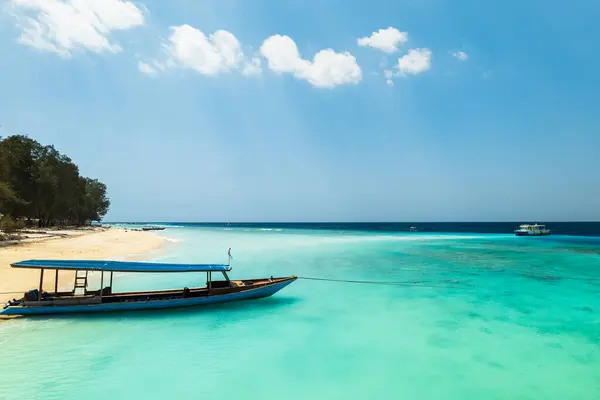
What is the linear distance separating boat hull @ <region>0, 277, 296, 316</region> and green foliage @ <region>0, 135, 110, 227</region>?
28183 millimetres

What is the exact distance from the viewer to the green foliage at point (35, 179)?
151ft

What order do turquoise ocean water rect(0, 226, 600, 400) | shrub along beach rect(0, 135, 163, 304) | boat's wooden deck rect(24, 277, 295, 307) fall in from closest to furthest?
turquoise ocean water rect(0, 226, 600, 400) → boat's wooden deck rect(24, 277, 295, 307) → shrub along beach rect(0, 135, 163, 304)

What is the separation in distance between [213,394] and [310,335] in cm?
568

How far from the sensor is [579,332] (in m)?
15.7

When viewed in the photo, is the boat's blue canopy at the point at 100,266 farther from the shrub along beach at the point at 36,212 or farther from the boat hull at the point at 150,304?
the shrub along beach at the point at 36,212

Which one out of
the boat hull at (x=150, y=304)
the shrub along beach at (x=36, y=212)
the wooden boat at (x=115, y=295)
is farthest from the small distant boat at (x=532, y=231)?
the wooden boat at (x=115, y=295)

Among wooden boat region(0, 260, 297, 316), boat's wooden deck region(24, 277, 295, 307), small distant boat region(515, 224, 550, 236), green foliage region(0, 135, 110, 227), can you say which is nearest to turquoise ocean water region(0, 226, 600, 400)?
wooden boat region(0, 260, 297, 316)

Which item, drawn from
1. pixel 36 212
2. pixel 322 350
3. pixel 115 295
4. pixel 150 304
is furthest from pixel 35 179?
pixel 322 350

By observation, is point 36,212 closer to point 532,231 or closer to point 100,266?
point 100,266

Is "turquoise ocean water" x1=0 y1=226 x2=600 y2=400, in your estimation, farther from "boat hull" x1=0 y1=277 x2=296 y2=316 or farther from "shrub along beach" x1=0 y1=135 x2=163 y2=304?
"shrub along beach" x1=0 y1=135 x2=163 y2=304

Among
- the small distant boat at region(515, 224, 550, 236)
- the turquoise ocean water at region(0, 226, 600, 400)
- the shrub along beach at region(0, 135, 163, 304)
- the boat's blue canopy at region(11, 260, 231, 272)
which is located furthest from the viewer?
the small distant boat at region(515, 224, 550, 236)

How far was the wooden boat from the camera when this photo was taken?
50.3ft

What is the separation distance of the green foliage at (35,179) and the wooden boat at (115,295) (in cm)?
2783

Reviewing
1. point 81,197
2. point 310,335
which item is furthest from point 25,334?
point 81,197
